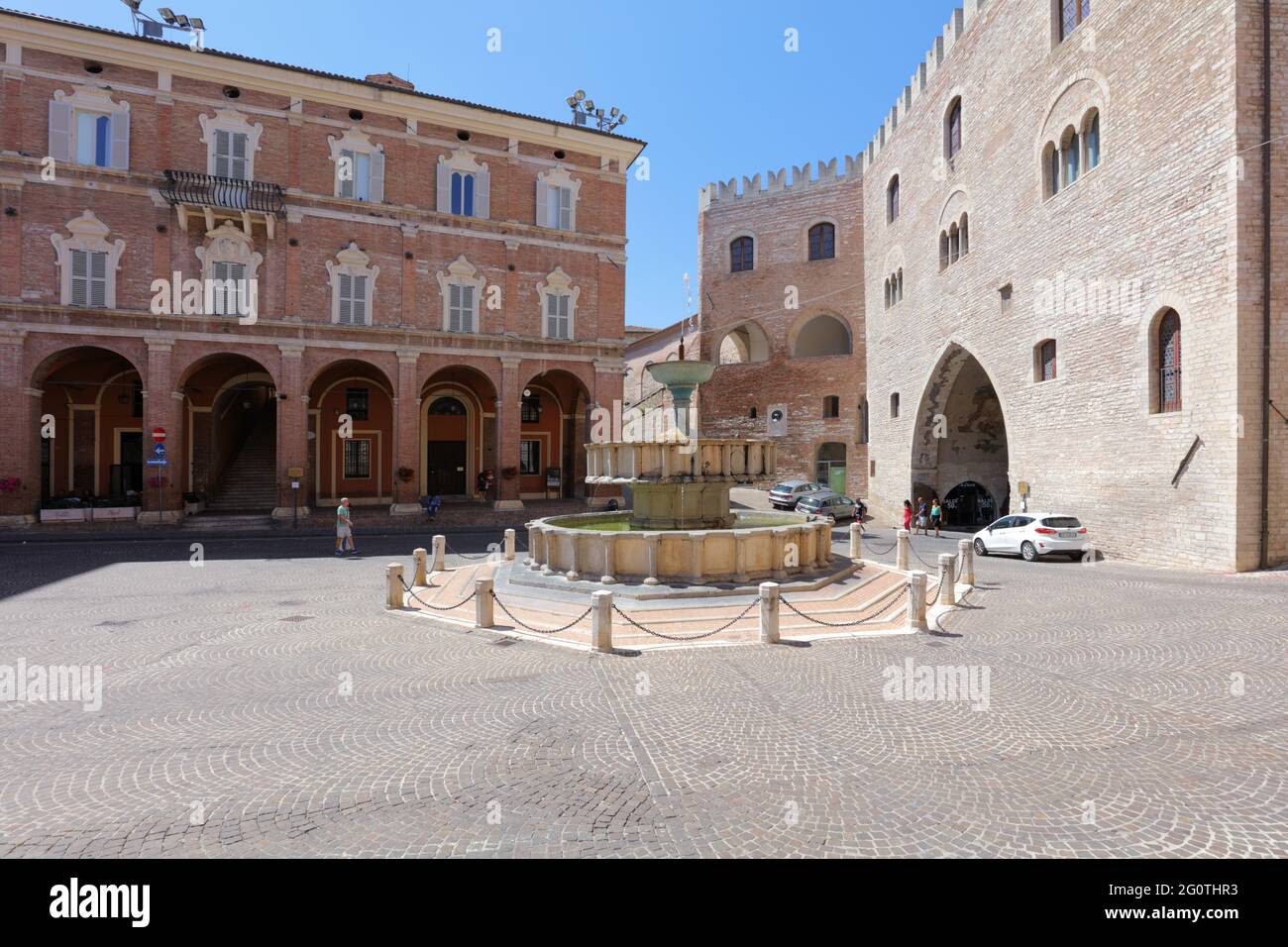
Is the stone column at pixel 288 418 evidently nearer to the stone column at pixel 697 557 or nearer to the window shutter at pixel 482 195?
the window shutter at pixel 482 195

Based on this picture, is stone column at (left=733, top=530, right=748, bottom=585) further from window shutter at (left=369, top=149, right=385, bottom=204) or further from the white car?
window shutter at (left=369, top=149, right=385, bottom=204)

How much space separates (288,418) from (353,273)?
20.2 feet

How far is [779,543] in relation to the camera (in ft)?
38.4

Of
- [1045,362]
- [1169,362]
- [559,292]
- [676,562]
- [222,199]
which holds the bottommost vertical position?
[676,562]

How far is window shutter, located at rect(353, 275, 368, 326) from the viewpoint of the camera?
81.1ft

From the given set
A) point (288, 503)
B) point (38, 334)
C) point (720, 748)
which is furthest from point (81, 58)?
point (720, 748)

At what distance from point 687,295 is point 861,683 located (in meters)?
34.5

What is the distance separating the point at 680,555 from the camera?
1108 cm

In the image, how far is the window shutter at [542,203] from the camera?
89.8 feet

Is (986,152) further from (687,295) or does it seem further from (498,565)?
(498,565)

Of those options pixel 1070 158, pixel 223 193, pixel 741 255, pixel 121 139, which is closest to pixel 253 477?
pixel 223 193

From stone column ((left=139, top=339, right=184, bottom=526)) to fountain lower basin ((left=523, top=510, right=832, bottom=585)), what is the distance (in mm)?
18013

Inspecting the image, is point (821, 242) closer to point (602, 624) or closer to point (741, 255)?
point (741, 255)

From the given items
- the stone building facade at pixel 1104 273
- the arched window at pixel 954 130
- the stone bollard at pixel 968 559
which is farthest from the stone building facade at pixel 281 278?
the stone bollard at pixel 968 559
